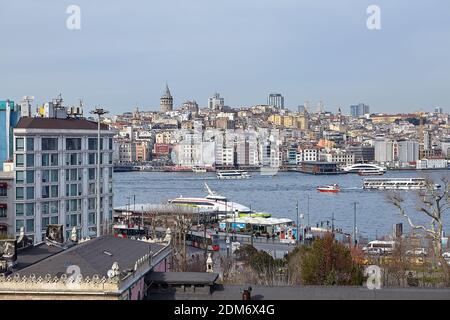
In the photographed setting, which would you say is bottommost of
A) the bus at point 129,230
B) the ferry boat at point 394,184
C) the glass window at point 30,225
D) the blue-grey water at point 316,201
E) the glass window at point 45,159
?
the blue-grey water at point 316,201

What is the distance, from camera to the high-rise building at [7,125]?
10.7 metres

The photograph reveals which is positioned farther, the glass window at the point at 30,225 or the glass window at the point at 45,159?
the glass window at the point at 45,159

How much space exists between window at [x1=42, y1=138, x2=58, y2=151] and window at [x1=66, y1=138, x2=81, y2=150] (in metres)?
0.20

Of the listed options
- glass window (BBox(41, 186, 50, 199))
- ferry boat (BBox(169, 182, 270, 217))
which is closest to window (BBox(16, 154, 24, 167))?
glass window (BBox(41, 186, 50, 199))

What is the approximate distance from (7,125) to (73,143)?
996 millimetres

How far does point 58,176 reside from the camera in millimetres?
10109

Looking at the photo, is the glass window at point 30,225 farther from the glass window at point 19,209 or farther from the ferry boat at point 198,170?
the ferry boat at point 198,170

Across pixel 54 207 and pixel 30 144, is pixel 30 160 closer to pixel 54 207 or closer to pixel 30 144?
pixel 30 144

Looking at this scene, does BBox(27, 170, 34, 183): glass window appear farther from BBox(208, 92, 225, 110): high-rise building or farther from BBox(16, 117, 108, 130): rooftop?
BBox(208, 92, 225, 110): high-rise building

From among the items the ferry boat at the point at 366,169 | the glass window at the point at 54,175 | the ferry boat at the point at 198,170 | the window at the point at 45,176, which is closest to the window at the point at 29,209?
the window at the point at 45,176

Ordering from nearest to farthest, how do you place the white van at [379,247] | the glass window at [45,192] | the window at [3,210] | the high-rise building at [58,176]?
1. the window at [3,210]
2. the high-rise building at [58,176]
3. the glass window at [45,192]
4. the white van at [379,247]

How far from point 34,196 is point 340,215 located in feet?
39.8

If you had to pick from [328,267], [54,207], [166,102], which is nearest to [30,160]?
[54,207]
